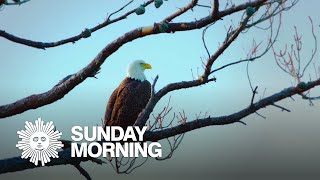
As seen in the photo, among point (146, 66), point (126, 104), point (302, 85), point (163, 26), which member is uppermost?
point (146, 66)

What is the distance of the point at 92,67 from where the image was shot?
4.26m

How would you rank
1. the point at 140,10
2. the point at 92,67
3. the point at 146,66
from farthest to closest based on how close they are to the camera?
the point at 146,66 → the point at 140,10 → the point at 92,67

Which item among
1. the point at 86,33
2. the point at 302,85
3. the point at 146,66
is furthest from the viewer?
the point at 146,66

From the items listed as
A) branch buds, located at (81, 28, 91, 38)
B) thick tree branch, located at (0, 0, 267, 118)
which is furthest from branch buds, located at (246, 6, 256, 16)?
branch buds, located at (81, 28, 91, 38)

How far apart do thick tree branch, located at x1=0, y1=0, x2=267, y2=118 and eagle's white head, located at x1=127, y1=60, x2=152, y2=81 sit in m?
2.92

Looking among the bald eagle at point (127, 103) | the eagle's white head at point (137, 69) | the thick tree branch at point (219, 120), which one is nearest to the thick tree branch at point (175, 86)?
the thick tree branch at point (219, 120)

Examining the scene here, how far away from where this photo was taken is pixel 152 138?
476 centimetres

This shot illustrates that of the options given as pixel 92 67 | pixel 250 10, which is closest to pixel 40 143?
pixel 92 67

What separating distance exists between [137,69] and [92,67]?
133 inches

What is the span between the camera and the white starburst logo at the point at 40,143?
446 centimetres

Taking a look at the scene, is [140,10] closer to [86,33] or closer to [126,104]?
[86,33]

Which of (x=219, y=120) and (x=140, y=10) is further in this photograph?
(x=140, y=10)

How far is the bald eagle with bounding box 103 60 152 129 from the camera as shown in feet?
21.5

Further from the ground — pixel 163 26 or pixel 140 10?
pixel 140 10
